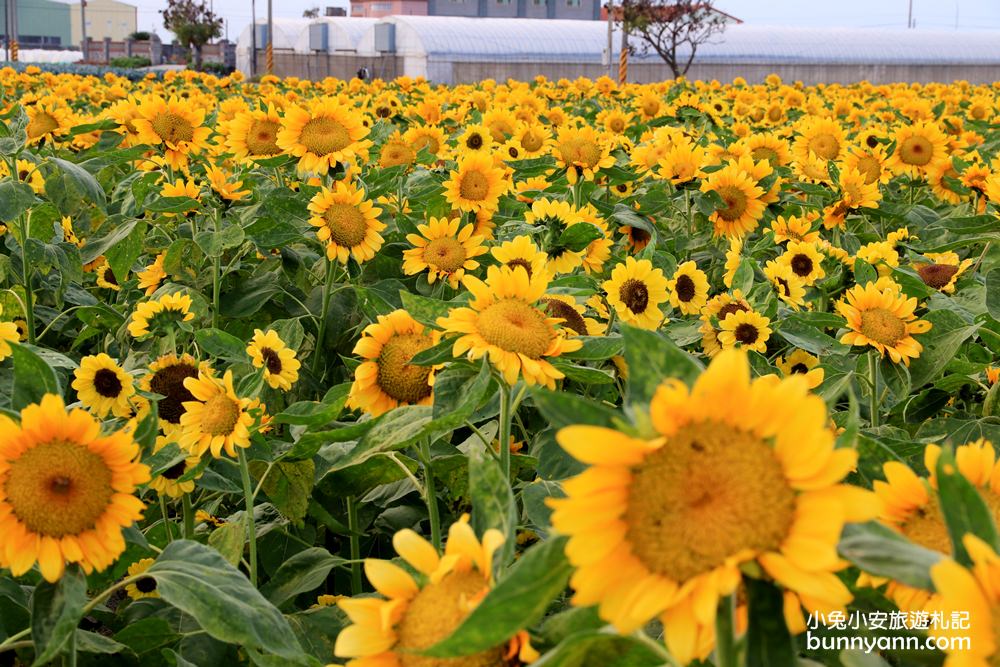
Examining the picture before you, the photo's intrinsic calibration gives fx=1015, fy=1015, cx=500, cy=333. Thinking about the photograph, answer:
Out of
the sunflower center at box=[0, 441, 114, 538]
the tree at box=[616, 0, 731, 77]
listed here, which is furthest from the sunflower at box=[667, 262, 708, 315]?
the tree at box=[616, 0, 731, 77]

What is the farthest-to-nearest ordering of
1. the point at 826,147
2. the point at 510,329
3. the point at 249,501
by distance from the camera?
the point at 826,147 < the point at 249,501 < the point at 510,329

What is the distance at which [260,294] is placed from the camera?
2.74 m

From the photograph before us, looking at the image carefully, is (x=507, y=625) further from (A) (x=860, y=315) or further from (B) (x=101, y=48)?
(B) (x=101, y=48)

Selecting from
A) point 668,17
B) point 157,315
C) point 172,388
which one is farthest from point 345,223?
point 668,17

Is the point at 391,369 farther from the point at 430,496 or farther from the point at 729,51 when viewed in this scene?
the point at 729,51

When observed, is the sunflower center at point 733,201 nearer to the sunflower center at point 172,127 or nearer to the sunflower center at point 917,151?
the sunflower center at point 917,151

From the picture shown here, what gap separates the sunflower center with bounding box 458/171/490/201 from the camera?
2729 millimetres

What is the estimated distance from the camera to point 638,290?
1986 mm

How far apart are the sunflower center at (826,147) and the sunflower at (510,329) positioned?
10.3 feet

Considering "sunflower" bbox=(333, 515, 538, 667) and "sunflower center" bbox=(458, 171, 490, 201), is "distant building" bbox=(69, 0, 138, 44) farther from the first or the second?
"sunflower" bbox=(333, 515, 538, 667)

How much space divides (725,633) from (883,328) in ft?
4.01

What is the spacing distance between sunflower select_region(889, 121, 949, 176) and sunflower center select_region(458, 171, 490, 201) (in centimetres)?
193

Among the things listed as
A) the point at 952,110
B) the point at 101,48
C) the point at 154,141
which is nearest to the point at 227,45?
the point at 101,48

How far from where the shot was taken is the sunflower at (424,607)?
0.81m
